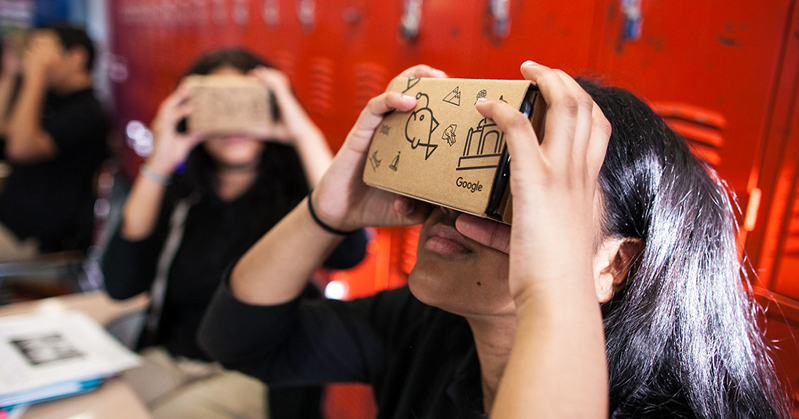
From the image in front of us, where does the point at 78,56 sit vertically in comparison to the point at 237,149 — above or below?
above

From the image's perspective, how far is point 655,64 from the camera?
96 centimetres

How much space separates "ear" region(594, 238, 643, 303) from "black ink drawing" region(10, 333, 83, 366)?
39.8 inches

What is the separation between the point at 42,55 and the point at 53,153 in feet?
1.96

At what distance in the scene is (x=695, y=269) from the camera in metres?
0.72

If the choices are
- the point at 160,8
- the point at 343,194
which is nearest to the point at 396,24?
the point at 343,194

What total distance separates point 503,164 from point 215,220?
1.22 meters

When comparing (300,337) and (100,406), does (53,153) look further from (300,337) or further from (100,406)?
(300,337)

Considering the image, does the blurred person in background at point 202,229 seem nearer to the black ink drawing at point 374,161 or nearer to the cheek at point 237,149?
the cheek at point 237,149

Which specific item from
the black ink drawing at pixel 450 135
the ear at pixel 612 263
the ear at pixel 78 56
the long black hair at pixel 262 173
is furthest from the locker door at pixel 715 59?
the ear at pixel 78 56

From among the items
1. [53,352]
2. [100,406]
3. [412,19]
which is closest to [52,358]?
[53,352]

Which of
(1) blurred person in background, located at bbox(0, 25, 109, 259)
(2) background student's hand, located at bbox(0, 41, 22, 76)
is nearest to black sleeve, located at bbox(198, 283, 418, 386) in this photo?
(1) blurred person in background, located at bbox(0, 25, 109, 259)

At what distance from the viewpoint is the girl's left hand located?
1.49 metres

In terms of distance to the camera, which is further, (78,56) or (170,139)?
(78,56)

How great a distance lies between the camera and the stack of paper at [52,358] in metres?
0.97
